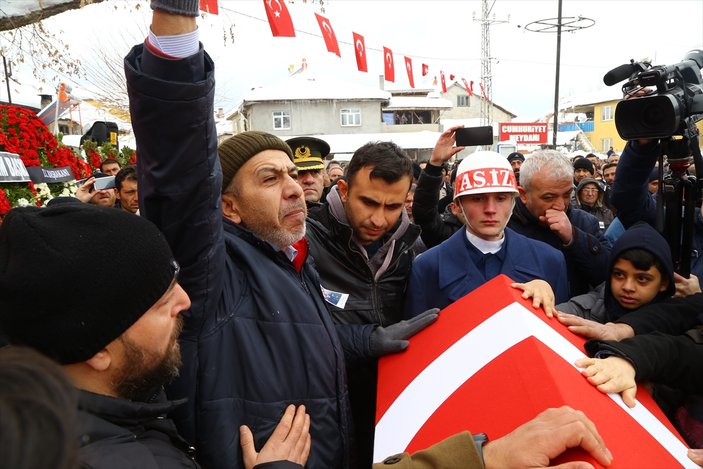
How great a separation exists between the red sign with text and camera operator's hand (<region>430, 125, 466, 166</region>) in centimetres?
1841

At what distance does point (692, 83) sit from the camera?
2.43 m

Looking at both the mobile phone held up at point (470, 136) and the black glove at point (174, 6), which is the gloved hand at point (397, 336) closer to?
the black glove at point (174, 6)

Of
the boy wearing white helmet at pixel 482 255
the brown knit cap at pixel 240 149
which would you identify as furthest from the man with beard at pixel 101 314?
the boy wearing white helmet at pixel 482 255

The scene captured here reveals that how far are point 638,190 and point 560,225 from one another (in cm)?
48

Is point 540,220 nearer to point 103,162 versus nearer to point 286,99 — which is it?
point 103,162

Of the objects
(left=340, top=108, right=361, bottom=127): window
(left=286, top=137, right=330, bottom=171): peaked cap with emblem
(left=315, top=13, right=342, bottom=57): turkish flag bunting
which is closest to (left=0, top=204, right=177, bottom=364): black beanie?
(left=286, top=137, right=330, bottom=171): peaked cap with emblem

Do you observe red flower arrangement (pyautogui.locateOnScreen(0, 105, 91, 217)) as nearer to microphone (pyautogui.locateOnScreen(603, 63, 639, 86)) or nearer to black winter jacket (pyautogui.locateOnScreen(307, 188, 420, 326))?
black winter jacket (pyautogui.locateOnScreen(307, 188, 420, 326))

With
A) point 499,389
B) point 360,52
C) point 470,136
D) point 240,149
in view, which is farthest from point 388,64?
point 499,389

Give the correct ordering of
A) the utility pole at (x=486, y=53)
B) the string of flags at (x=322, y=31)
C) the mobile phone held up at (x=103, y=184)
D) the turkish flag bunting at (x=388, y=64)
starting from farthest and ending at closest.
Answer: the utility pole at (x=486, y=53)
the turkish flag bunting at (x=388, y=64)
the string of flags at (x=322, y=31)
the mobile phone held up at (x=103, y=184)

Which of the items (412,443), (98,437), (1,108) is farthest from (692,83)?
(1,108)

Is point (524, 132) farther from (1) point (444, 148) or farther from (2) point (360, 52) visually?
(1) point (444, 148)

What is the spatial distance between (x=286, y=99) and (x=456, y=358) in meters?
34.9

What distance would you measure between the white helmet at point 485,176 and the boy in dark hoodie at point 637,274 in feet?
1.94

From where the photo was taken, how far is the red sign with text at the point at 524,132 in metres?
20.7
